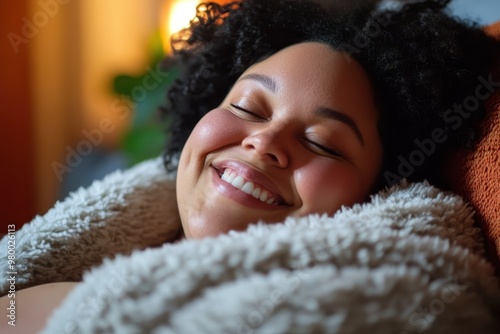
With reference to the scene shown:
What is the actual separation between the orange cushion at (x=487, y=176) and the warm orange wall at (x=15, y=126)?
1.52 metres

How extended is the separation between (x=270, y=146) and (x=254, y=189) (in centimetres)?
7

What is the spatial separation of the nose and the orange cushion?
0.27 m

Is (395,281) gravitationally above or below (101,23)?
above

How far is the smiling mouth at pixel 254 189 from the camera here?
2.57ft

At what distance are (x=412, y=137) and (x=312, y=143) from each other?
0.63ft

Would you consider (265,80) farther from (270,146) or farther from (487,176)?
(487,176)

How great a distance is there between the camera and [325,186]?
0.78 m

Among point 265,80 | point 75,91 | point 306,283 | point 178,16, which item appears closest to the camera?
point 306,283

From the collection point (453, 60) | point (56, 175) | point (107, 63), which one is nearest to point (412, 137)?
point (453, 60)

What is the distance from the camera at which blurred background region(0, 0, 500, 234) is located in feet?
6.17

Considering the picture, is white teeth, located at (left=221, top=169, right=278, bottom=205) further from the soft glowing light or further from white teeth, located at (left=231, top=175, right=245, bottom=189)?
the soft glowing light

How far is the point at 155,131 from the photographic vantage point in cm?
184

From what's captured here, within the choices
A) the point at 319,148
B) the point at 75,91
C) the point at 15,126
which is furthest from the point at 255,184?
the point at 75,91

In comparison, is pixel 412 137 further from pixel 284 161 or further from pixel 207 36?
pixel 207 36
